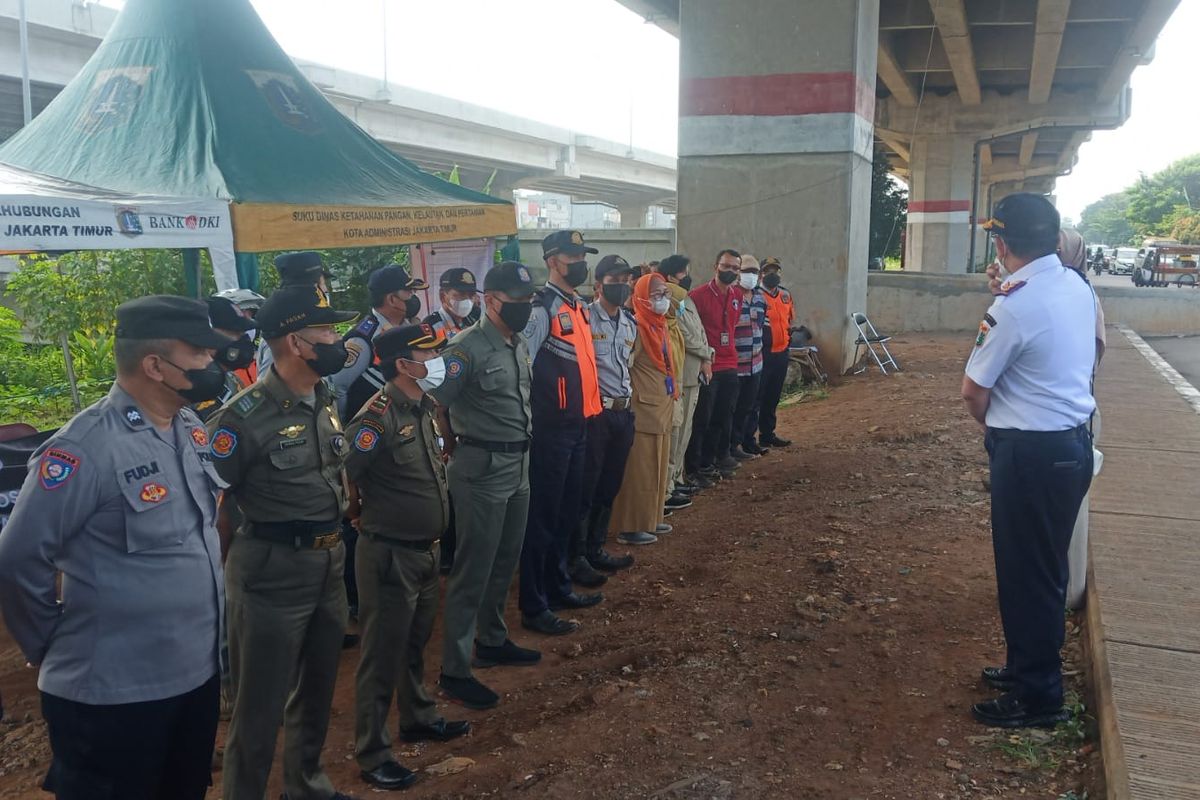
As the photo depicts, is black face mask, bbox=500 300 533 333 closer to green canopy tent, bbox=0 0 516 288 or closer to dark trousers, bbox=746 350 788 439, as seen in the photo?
green canopy tent, bbox=0 0 516 288

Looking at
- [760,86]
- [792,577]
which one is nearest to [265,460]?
[792,577]

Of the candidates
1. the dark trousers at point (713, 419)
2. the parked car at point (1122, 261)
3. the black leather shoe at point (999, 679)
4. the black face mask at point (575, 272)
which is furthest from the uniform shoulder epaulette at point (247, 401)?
the parked car at point (1122, 261)

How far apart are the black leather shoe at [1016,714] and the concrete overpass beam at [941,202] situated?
92.9ft

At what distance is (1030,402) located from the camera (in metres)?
3.44

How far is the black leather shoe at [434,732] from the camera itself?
3744mm

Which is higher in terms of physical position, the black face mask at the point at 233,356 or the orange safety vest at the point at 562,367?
the black face mask at the point at 233,356

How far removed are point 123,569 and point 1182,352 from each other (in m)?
16.5

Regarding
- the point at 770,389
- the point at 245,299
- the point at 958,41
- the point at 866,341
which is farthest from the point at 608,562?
the point at 958,41

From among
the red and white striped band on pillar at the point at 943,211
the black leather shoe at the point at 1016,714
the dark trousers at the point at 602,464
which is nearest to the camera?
the black leather shoe at the point at 1016,714

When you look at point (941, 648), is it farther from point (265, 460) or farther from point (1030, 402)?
point (265, 460)

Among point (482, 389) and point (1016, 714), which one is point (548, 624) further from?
point (1016, 714)

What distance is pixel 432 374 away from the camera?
136 inches

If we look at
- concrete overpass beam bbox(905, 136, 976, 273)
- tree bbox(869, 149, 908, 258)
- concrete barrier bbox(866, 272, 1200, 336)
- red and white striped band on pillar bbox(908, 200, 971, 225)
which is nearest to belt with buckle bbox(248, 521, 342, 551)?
concrete barrier bbox(866, 272, 1200, 336)

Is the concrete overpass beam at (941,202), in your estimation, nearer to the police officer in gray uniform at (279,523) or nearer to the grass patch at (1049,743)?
the grass patch at (1049,743)
